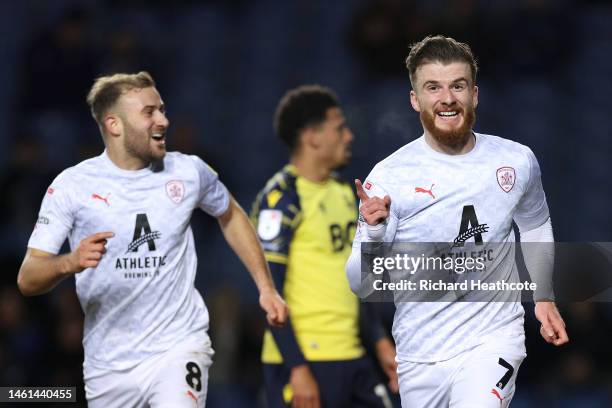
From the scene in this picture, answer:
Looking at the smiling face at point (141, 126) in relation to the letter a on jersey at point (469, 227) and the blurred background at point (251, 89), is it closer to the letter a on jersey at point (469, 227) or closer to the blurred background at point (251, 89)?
the letter a on jersey at point (469, 227)

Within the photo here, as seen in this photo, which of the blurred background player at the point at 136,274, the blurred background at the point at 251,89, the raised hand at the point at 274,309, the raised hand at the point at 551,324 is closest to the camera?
the raised hand at the point at 551,324

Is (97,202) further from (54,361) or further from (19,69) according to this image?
(19,69)

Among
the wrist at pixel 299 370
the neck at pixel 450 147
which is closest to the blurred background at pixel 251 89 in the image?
the wrist at pixel 299 370

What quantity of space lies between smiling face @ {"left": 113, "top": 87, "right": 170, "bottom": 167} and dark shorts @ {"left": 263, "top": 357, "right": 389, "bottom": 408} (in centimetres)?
164

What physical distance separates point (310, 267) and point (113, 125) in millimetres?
1589

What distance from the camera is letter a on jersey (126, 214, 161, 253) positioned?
240 inches

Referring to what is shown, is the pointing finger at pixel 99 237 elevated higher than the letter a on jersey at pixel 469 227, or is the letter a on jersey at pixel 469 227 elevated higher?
the pointing finger at pixel 99 237

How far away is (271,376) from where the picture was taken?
7.25 m

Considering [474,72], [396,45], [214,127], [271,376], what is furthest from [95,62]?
[474,72]

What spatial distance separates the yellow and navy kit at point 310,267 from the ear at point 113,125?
47.4 inches

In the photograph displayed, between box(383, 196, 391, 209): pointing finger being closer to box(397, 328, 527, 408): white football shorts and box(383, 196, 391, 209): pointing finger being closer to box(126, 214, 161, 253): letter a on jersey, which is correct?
box(397, 328, 527, 408): white football shorts

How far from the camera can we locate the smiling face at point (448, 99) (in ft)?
18.1

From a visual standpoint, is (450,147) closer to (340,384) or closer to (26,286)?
(340,384)

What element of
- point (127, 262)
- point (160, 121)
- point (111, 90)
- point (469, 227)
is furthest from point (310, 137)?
point (469, 227)
